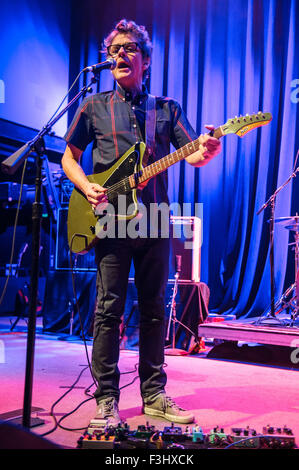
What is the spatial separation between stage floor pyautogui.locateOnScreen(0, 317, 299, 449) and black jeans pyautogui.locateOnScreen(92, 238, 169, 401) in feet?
0.70

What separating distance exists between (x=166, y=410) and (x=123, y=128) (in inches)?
55.5

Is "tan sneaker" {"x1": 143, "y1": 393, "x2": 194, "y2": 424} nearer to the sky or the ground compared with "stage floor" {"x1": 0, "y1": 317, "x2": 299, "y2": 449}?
nearer to the sky

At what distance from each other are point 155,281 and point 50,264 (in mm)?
4867

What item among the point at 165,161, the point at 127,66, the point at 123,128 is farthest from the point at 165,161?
the point at 127,66

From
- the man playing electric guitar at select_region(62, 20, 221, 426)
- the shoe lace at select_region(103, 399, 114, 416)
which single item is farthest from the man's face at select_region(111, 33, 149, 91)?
the shoe lace at select_region(103, 399, 114, 416)

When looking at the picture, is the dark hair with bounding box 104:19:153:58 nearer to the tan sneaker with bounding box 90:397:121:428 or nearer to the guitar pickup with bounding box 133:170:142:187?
the guitar pickup with bounding box 133:170:142:187

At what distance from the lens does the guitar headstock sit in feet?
6.54

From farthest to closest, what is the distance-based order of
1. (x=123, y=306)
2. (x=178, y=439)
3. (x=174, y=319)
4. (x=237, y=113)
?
(x=237, y=113) < (x=174, y=319) < (x=123, y=306) < (x=178, y=439)

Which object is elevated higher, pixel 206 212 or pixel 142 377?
pixel 206 212

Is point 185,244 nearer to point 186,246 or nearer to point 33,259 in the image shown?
point 186,246

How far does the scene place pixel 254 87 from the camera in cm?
598

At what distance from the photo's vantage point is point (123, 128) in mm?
2164

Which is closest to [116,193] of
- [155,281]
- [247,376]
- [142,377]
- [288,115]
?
[155,281]
